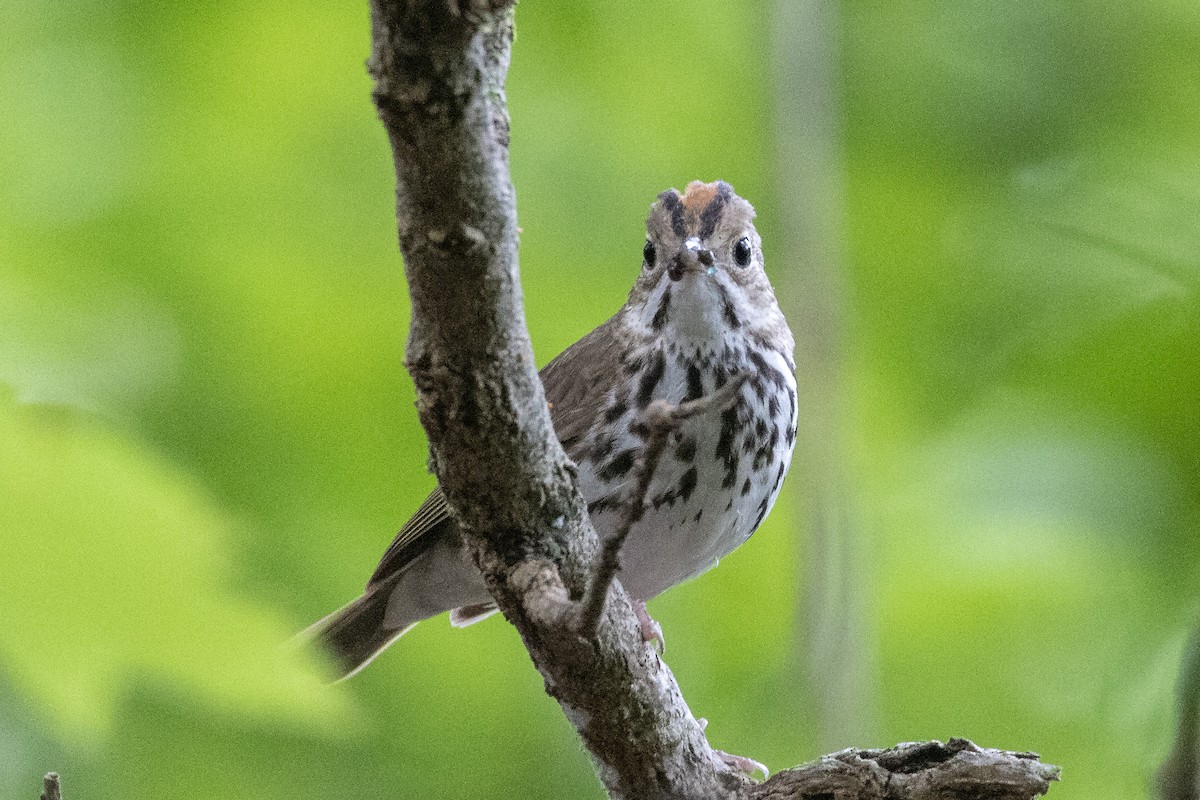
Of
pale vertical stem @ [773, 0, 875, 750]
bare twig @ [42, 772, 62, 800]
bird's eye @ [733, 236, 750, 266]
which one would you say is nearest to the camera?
bare twig @ [42, 772, 62, 800]

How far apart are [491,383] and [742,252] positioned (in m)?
1.94

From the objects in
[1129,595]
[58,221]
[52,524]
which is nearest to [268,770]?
[58,221]

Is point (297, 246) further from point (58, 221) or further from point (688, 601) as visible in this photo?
point (688, 601)

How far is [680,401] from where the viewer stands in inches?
149

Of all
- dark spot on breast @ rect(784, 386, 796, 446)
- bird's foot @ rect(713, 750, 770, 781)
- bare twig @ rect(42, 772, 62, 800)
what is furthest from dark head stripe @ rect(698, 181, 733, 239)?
bare twig @ rect(42, 772, 62, 800)

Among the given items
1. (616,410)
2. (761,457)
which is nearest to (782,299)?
(761,457)

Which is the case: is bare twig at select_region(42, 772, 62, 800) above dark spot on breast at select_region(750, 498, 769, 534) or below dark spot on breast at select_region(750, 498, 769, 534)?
below

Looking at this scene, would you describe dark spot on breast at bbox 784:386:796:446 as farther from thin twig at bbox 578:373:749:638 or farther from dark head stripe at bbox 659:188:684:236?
thin twig at bbox 578:373:749:638

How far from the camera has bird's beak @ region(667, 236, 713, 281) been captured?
149 inches

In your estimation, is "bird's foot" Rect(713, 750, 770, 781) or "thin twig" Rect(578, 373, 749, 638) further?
"bird's foot" Rect(713, 750, 770, 781)

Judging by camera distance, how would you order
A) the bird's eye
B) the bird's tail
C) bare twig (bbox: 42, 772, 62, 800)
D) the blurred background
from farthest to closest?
the bird's tail, the blurred background, the bird's eye, bare twig (bbox: 42, 772, 62, 800)

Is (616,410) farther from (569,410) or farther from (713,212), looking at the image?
(713,212)

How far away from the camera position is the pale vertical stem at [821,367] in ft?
11.9

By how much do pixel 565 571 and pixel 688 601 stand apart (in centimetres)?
226
